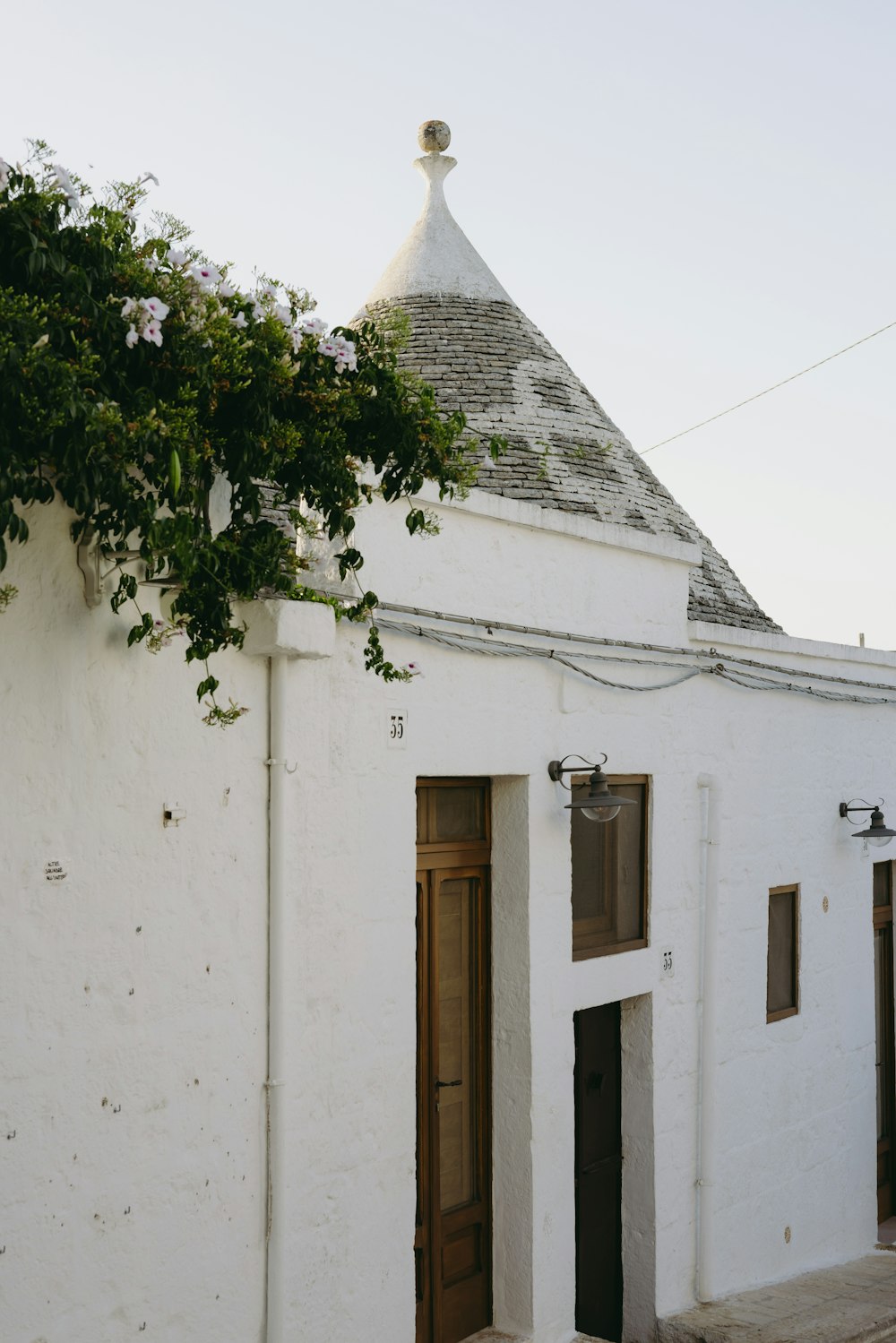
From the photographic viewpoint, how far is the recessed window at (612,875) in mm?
7238

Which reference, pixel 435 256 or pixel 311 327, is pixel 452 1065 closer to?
pixel 311 327

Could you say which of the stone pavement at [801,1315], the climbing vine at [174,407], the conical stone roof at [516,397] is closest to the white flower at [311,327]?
the climbing vine at [174,407]

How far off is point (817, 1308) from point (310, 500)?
6.19 m

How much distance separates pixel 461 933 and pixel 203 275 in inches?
148

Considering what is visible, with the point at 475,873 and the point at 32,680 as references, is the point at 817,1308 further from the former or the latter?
the point at 32,680

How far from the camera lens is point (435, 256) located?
1011cm

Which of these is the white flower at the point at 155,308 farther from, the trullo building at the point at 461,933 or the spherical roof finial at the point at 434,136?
the spherical roof finial at the point at 434,136

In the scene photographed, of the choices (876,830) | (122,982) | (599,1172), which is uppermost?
(876,830)

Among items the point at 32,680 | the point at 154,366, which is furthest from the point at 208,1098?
the point at 154,366

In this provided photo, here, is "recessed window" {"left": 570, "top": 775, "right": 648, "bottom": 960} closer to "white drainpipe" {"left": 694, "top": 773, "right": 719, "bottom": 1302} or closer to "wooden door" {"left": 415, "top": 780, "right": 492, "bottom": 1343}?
"white drainpipe" {"left": 694, "top": 773, "right": 719, "bottom": 1302}

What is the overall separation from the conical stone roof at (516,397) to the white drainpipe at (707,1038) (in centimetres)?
132

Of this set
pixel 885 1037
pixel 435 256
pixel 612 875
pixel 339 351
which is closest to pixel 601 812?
pixel 612 875

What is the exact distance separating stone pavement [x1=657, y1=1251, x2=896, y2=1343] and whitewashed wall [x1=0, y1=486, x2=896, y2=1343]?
0.17m

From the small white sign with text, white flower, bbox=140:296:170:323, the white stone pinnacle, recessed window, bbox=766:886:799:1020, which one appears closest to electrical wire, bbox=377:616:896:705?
the small white sign with text
